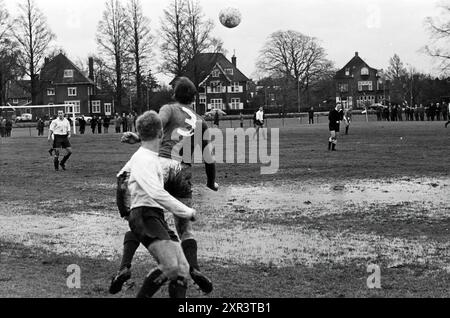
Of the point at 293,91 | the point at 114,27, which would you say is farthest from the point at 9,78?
the point at 293,91

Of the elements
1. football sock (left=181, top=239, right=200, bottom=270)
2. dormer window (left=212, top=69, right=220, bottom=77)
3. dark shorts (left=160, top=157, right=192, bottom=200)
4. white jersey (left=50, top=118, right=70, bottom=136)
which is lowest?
football sock (left=181, top=239, right=200, bottom=270)

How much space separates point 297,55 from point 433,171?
295ft

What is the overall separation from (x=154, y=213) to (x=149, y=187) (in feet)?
0.91

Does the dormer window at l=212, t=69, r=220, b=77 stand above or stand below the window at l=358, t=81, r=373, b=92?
above

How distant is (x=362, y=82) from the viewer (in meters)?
132

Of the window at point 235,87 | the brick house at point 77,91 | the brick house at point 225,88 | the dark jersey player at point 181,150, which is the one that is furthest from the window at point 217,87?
the dark jersey player at point 181,150

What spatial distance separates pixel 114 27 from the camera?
81.1m

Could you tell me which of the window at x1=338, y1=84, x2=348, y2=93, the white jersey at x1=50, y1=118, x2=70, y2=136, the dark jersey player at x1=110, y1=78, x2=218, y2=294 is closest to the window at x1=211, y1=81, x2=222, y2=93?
the window at x1=338, y1=84, x2=348, y2=93

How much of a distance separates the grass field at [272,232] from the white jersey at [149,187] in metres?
1.31

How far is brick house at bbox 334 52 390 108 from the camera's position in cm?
12431

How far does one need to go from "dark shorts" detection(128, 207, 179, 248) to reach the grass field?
1.11m

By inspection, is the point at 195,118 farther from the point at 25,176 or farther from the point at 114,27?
the point at 114,27

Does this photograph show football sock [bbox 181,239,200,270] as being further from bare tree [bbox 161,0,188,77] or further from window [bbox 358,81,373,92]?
window [bbox 358,81,373,92]

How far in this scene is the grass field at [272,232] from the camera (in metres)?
7.21
